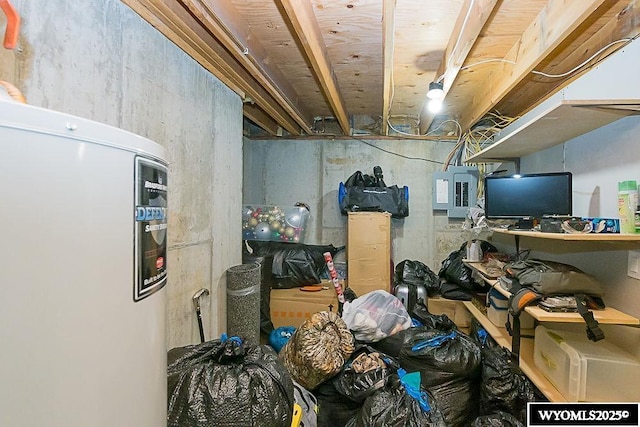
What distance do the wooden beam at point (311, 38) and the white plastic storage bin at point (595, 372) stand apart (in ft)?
6.98

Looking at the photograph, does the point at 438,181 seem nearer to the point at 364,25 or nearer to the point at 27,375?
the point at 364,25

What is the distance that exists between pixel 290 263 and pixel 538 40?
2.49 meters

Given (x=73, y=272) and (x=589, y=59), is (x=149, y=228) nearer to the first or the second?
(x=73, y=272)

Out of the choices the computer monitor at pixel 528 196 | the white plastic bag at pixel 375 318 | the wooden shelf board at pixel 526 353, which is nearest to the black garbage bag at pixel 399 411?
the wooden shelf board at pixel 526 353

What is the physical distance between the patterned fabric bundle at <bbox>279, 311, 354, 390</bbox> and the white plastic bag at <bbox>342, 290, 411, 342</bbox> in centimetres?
32

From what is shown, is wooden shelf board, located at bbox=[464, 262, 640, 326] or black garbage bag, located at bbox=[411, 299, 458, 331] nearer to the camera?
wooden shelf board, located at bbox=[464, 262, 640, 326]

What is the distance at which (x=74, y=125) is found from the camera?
501 mm

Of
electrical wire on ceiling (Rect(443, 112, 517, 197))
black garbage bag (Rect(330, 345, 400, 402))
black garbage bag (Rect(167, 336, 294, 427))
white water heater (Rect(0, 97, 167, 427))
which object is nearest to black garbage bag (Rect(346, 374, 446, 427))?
black garbage bag (Rect(330, 345, 400, 402))

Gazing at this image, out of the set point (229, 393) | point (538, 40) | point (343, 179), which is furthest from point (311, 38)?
point (343, 179)

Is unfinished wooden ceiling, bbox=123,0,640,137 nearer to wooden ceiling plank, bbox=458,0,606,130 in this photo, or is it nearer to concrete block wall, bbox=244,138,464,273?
wooden ceiling plank, bbox=458,0,606,130

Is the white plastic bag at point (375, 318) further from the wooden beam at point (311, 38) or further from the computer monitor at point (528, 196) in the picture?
the wooden beam at point (311, 38)

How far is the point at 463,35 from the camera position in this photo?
5.95 ft

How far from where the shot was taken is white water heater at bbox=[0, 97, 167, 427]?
1.43ft

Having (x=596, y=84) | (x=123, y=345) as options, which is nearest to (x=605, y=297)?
(x=596, y=84)
